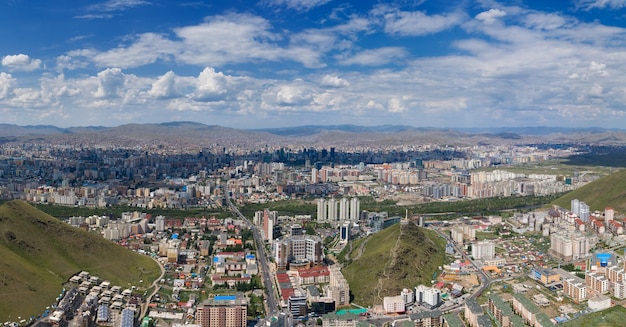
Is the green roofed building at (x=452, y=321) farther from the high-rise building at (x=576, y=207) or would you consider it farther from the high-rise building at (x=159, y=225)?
the high-rise building at (x=159, y=225)

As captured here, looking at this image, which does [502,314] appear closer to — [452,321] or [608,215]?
[452,321]

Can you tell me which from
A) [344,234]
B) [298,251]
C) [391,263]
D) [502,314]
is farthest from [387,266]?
[344,234]

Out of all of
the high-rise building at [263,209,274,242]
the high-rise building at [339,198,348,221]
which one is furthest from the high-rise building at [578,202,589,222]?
the high-rise building at [263,209,274,242]

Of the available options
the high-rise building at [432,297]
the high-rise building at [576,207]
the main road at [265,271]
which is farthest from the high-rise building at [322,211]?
the high-rise building at [432,297]

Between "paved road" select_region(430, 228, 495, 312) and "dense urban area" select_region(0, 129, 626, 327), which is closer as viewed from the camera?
"dense urban area" select_region(0, 129, 626, 327)

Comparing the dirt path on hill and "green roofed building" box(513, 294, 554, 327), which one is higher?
the dirt path on hill

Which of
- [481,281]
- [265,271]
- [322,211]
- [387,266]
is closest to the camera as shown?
[387,266]

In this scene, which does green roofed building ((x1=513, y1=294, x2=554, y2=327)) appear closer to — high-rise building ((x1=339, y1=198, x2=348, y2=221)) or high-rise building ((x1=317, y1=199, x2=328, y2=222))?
high-rise building ((x1=339, y1=198, x2=348, y2=221))
